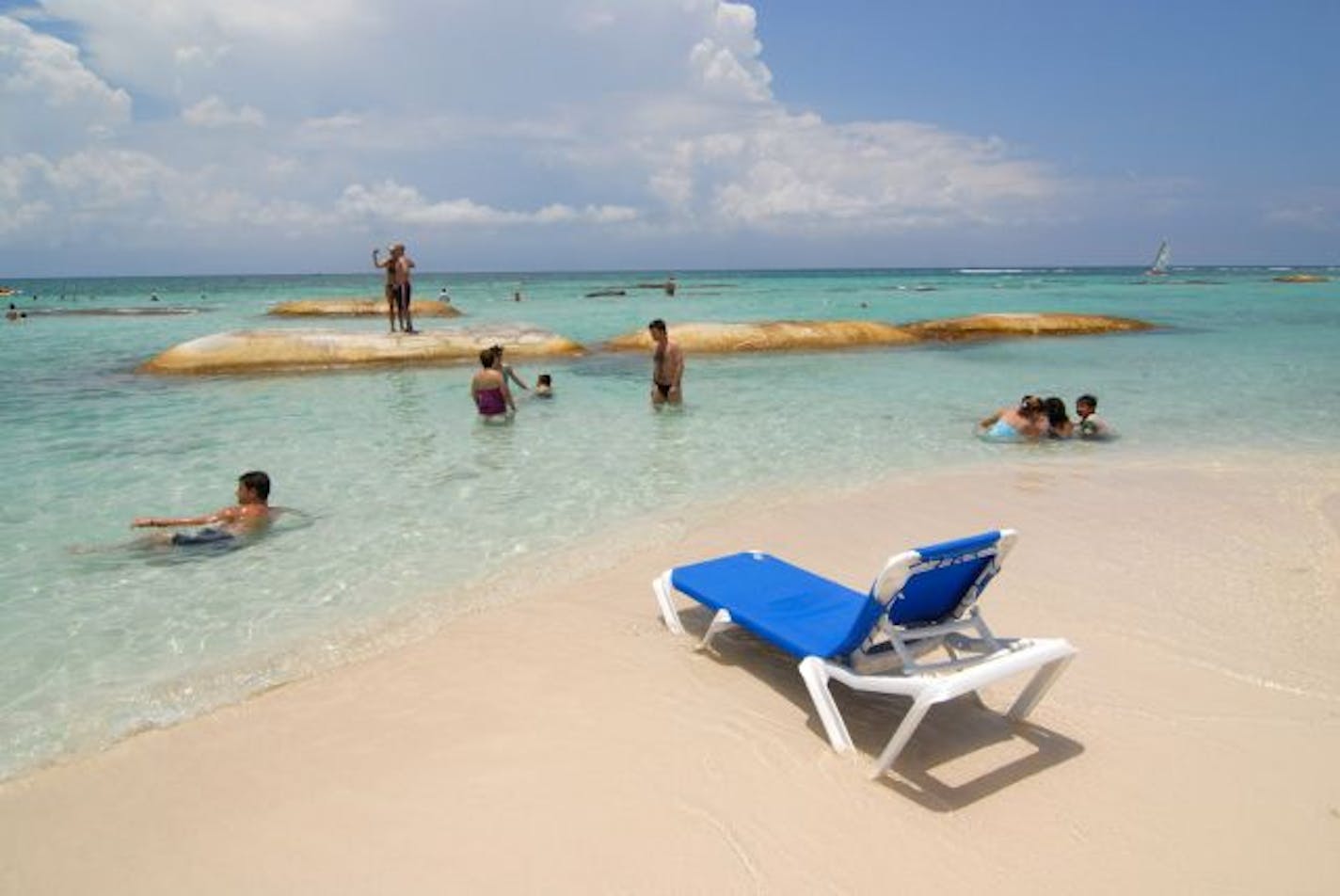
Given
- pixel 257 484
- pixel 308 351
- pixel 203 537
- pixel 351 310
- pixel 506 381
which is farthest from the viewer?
pixel 351 310

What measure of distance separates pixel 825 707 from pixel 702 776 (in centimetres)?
70

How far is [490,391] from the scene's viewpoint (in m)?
12.5

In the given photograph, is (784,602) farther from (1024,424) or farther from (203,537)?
(1024,424)

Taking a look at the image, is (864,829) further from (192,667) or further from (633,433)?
(633,433)

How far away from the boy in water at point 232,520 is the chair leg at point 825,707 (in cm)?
550

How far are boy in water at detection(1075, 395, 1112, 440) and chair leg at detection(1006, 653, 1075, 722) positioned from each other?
326 inches

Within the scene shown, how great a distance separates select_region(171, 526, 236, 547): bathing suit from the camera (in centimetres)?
684

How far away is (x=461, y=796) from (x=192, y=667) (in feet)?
7.77

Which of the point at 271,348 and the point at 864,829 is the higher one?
the point at 271,348

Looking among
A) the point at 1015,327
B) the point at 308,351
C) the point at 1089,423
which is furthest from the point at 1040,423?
the point at 1015,327

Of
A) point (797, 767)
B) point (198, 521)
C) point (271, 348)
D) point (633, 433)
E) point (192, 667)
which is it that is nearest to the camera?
point (797, 767)

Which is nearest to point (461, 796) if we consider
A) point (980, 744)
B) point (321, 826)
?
point (321, 826)

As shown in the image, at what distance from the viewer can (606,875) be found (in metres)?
3.06

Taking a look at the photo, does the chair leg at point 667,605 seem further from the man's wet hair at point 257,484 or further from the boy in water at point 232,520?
the man's wet hair at point 257,484
